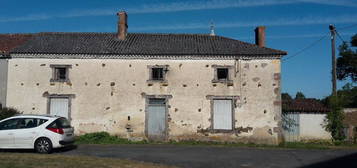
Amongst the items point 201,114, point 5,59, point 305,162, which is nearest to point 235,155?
point 305,162

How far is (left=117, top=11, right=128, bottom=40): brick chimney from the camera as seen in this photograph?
20.3 meters

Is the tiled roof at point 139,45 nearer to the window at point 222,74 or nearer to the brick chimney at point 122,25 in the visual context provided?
the brick chimney at point 122,25

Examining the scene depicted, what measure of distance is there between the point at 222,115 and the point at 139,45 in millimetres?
6478

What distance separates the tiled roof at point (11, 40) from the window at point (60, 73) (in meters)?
4.01

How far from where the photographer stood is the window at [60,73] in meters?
17.7

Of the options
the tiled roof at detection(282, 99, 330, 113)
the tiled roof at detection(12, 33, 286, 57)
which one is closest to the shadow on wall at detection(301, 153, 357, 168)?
the tiled roof at detection(12, 33, 286, 57)

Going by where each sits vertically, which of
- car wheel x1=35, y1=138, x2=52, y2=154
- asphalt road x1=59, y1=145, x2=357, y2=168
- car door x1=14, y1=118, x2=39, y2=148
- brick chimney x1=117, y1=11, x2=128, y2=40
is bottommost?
asphalt road x1=59, y1=145, x2=357, y2=168

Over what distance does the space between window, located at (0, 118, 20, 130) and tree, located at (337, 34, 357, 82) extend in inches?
1482

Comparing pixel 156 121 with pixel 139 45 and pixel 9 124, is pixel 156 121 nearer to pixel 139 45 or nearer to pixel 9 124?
pixel 139 45

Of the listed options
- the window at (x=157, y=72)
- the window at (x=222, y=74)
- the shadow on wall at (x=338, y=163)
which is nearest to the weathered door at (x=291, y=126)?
the window at (x=222, y=74)

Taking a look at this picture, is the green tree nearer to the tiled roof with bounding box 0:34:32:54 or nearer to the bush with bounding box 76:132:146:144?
the bush with bounding box 76:132:146:144

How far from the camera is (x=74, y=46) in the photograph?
18.5 m

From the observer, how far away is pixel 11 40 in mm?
20828

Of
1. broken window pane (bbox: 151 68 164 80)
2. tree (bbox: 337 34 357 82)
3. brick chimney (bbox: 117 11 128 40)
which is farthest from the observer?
tree (bbox: 337 34 357 82)
